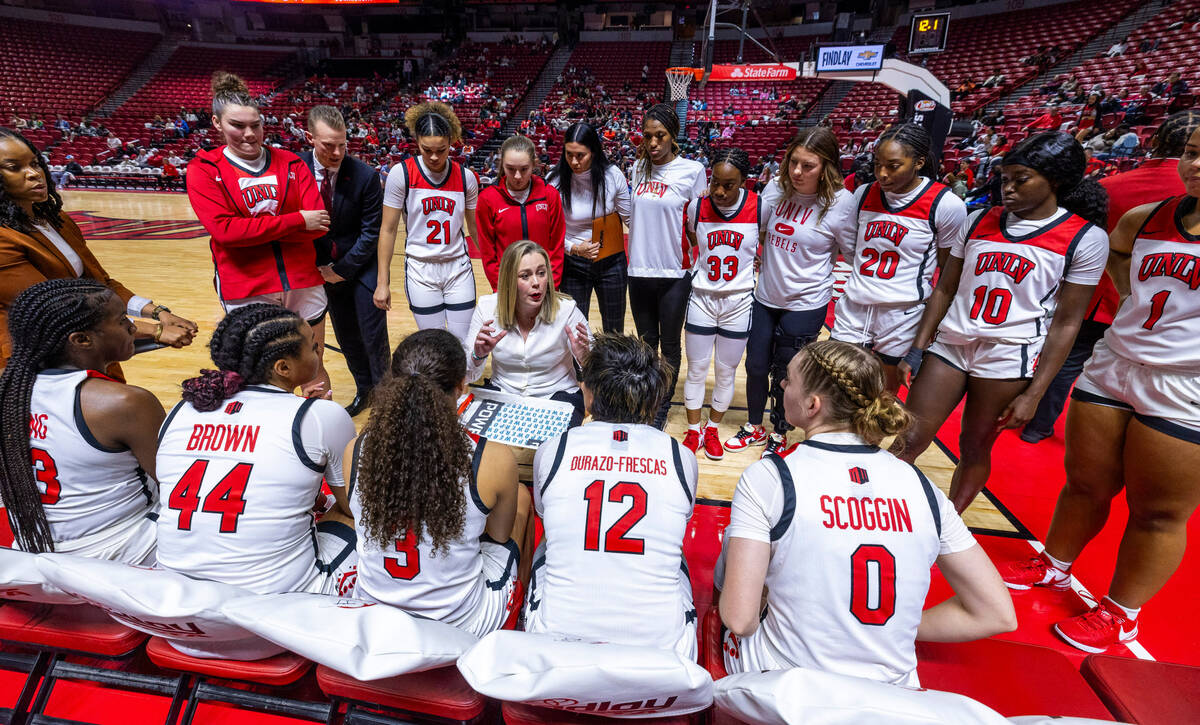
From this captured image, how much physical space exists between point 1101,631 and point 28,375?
351cm

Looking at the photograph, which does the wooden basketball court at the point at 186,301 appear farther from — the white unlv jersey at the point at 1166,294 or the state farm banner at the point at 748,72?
the state farm banner at the point at 748,72

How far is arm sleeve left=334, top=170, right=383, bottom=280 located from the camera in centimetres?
322

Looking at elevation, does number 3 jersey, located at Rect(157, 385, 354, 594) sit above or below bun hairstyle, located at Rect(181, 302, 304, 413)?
below

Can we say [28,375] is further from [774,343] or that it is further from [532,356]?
[774,343]

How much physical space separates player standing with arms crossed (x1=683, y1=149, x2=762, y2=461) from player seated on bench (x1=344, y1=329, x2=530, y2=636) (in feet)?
5.46

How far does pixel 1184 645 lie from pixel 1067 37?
22.1 meters

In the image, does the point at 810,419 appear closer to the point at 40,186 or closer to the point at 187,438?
the point at 187,438

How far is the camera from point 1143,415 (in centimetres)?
183

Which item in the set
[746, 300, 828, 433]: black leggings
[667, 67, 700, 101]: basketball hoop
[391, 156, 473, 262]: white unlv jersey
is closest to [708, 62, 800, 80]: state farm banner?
[667, 67, 700, 101]: basketball hoop

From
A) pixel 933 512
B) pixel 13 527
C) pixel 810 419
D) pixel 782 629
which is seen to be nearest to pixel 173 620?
pixel 13 527

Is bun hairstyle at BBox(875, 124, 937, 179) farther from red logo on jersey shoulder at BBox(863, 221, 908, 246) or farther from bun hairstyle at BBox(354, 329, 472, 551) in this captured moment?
bun hairstyle at BBox(354, 329, 472, 551)

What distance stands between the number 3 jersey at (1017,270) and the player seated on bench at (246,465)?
2272mm

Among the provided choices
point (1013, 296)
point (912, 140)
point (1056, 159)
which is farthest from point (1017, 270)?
point (912, 140)

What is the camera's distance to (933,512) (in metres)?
1.30
